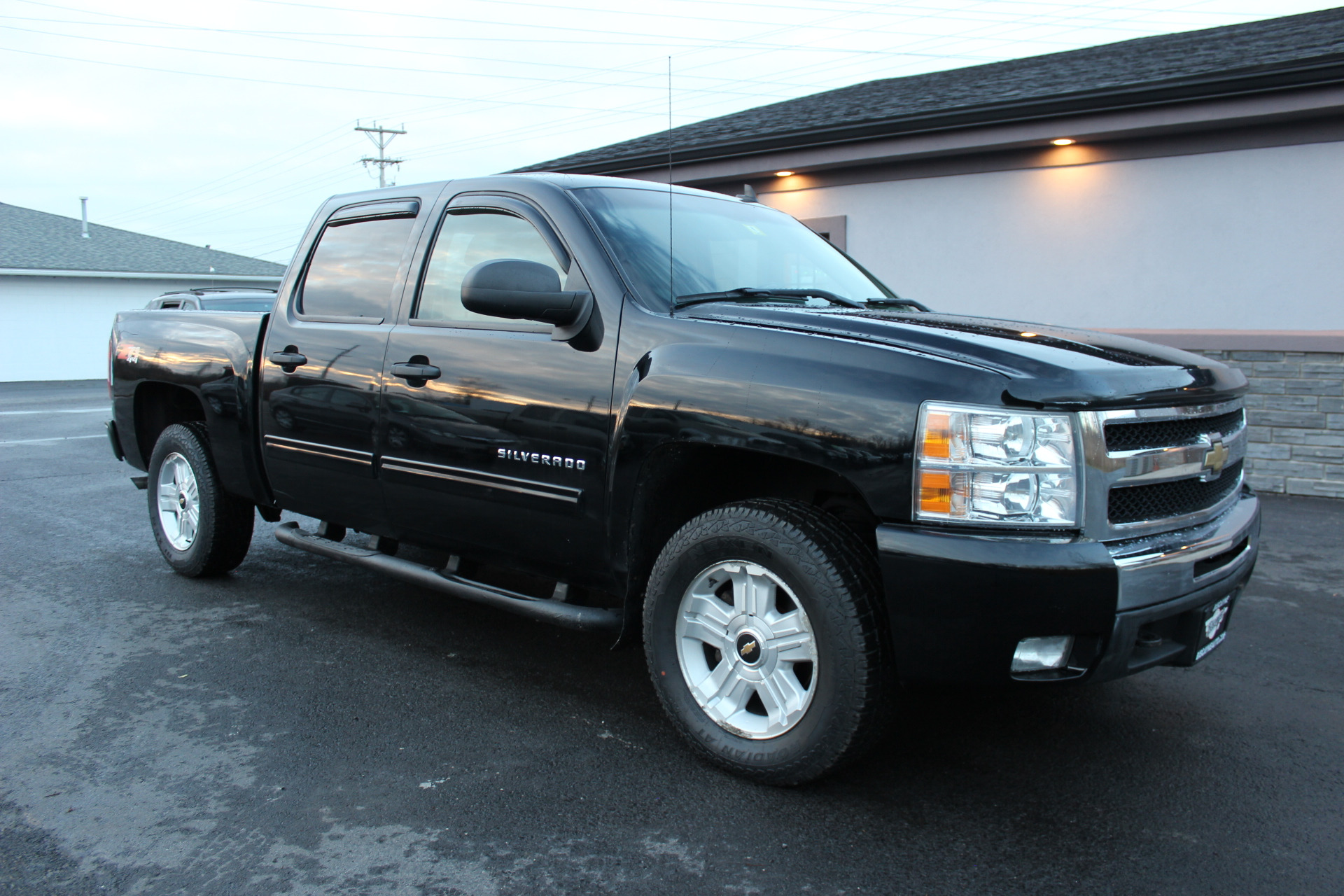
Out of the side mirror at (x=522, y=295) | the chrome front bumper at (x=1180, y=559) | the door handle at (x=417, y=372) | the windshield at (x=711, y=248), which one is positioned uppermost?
the windshield at (x=711, y=248)

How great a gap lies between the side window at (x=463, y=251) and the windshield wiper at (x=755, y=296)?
0.66 metres

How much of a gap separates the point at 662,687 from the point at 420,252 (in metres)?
2.14

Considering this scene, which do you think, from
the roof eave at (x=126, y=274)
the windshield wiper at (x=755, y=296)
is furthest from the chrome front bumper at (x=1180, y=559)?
the roof eave at (x=126, y=274)

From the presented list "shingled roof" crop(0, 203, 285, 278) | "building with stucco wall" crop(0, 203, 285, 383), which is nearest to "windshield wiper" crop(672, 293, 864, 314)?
"building with stucco wall" crop(0, 203, 285, 383)

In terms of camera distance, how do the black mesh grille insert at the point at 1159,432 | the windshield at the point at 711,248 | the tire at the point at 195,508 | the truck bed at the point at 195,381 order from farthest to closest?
1. the tire at the point at 195,508
2. the truck bed at the point at 195,381
3. the windshield at the point at 711,248
4. the black mesh grille insert at the point at 1159,432

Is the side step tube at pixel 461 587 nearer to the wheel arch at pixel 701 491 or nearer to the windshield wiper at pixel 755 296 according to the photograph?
the wheel arch at pixel 701 491

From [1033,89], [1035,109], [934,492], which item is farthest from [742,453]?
[1033,89]

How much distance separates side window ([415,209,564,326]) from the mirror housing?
44 cm

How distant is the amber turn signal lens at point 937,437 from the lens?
2.71 meters

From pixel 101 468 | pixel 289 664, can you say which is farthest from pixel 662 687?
pixel 101 468

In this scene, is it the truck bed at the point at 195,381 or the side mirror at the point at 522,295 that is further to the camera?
the truck bed at the point at 195,381

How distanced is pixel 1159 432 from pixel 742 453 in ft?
4.06

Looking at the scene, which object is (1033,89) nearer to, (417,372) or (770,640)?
(417,372)


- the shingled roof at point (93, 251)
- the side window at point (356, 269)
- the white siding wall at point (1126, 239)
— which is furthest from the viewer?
the shingled roof at point (93, 251)
